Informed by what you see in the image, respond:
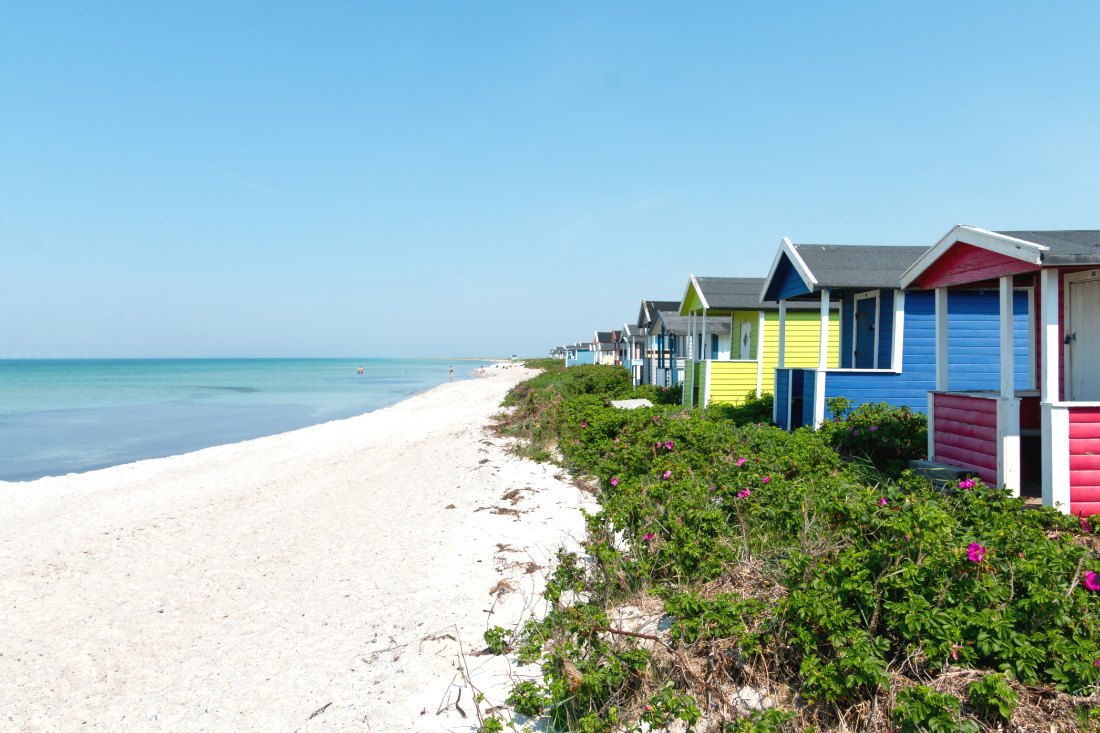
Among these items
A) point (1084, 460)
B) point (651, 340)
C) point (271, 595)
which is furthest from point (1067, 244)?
point (651, 340)

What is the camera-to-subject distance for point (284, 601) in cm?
691

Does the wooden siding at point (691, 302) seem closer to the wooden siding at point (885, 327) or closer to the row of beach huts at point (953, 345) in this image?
the row of beach huts at point (953, 345)

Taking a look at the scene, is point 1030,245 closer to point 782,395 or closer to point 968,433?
point 968,433

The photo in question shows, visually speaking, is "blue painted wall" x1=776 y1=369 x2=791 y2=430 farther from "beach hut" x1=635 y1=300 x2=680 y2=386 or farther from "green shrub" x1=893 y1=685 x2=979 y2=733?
"beach hut" x1=635 y1=300 x2=680 y2=386

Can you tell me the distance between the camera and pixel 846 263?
13156 mm

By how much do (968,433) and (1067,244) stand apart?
2.37 meters

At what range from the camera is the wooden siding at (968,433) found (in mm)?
7594

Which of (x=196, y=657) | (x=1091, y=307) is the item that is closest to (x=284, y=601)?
(x=196, y=657)

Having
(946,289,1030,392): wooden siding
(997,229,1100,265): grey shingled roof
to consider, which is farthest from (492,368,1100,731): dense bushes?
(946,289,1030,392): wooden siding

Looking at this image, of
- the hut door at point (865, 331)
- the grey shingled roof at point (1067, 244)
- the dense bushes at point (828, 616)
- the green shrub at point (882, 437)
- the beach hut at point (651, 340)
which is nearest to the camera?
the dense bushes at point (828, 616)

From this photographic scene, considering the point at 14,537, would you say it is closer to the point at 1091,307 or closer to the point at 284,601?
the point at 284,601

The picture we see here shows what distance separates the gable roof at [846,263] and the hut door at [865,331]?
2.33 feet

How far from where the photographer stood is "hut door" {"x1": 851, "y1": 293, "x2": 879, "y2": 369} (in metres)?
13.4

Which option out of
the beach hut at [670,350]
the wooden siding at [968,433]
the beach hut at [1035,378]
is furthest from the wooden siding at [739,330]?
the wooden siding at [968,433]
